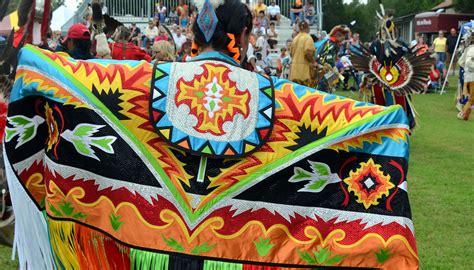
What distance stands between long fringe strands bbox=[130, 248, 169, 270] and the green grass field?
187 centimetres

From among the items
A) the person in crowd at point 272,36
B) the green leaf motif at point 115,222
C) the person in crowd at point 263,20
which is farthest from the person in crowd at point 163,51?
the person in crowd at point 263,20

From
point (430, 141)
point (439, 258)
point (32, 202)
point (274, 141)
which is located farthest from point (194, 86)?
point (430, 141)

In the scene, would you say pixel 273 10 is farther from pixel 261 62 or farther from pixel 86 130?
pixel 86 130

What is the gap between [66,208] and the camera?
110 inches

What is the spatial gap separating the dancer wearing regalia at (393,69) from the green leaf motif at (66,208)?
6.01m

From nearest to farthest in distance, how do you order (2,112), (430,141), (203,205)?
(203,205)
(2,112)
(430,141)

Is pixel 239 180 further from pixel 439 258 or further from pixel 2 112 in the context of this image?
pixel 439 258

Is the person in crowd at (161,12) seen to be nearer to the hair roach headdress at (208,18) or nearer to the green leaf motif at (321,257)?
the hair roach headdress at (208,18)

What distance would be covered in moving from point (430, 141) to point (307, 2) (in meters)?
12.3

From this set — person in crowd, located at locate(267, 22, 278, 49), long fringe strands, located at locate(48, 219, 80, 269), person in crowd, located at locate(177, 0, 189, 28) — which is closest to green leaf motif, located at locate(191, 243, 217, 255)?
long fringe strands, located at locate(48, 219, 80, 269)

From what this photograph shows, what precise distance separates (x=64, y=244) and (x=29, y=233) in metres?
0.15

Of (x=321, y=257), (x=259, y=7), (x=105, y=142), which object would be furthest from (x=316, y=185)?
(x=259, y=7)

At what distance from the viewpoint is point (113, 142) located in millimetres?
2793

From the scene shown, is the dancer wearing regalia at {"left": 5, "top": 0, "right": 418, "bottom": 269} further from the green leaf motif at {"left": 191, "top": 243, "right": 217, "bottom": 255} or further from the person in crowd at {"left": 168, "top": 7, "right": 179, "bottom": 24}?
the person in crowd at {"left": 168, "top": 7, "right": 179, "bottom": 24}
